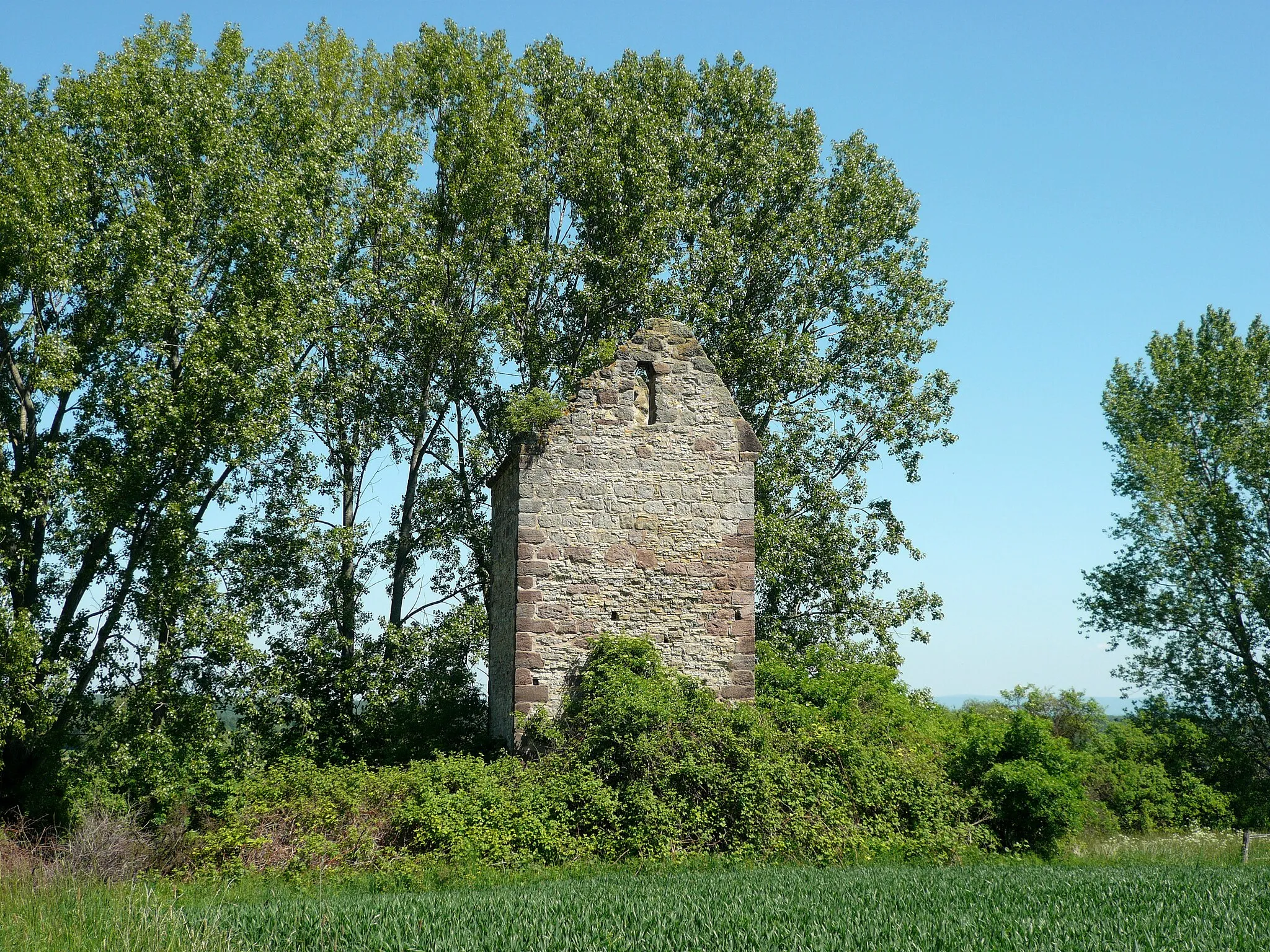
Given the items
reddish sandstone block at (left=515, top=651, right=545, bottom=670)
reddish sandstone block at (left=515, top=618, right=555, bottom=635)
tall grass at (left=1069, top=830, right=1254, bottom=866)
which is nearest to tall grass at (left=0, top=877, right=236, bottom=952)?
reddish sandstone block at (left=515, top=651, right=545, bottom=670)

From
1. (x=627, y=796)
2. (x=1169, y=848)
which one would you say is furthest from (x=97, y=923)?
(x=1169, y=848)

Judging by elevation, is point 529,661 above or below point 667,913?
above

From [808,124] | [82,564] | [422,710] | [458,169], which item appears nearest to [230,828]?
[422,710]

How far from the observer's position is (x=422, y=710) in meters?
16.7

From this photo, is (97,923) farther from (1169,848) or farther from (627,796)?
(1169,848)

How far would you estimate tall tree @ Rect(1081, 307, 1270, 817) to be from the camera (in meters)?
23.9

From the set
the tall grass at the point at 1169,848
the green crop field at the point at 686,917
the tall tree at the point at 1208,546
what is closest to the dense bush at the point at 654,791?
the tall grass at the point at 1169,848

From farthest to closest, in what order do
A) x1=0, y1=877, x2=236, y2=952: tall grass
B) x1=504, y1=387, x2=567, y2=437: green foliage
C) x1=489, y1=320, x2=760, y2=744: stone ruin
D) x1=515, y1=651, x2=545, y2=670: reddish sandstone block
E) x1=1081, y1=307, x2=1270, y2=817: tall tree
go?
x1=1081, y1=307, x2=1270, y2=817: tall tree → x1=504, y1=387, x2=567, y2=437: green foliage → x1=489, y1=320, x2=760, y2=744: stone ruin → x1=515, y1=651, x2=545, y2=670: reddish sandstone block → x1=0, y1=877, x2=236, y2=952: tall grass

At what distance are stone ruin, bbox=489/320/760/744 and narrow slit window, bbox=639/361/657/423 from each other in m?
0.01

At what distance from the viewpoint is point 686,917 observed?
25.0 ft

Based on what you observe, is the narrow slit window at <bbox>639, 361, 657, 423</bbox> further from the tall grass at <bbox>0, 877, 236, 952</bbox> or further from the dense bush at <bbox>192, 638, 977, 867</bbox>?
the tall grass at <bbox>0, 877, 236, 952</bbox>

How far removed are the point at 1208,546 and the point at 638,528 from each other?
1717cm

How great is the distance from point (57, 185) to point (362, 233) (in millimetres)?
5204

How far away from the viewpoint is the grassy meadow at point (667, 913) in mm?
6973
